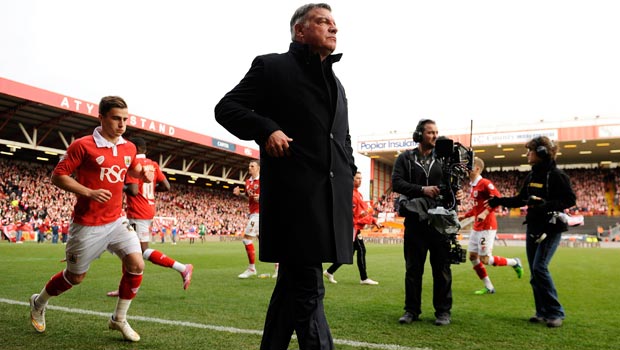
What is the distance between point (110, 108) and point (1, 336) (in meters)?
2.04

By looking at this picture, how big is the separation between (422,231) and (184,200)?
4407 centimetres

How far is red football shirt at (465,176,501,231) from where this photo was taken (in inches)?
305

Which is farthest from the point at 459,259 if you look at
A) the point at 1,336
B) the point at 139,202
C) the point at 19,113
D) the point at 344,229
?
the point at 19,113

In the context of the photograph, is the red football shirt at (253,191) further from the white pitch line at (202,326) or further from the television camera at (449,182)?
the television camera at (449,182)

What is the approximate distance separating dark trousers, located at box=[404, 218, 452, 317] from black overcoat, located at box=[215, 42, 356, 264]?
2487 millimetres

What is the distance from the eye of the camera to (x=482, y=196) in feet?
25.9

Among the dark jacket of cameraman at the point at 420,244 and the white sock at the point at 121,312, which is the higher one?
the dark jacket of cameraman at the point at 420,244

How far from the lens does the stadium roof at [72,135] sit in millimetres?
28703

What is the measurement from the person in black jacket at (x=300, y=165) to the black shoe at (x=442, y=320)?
2.50 meters

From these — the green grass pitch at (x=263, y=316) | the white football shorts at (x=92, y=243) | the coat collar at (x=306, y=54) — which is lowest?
the green grass pitch at (x=263, y=316)

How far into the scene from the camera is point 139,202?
7660 millimetres

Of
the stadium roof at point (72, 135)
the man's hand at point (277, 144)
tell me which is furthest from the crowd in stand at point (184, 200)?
the man's hand at point (277, 144)

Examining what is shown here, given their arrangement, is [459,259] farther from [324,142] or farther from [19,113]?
[19,113]

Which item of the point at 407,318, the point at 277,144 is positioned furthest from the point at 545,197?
the point at 277,144
